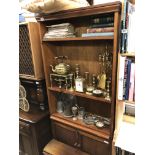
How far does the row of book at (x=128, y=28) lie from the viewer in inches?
36.6

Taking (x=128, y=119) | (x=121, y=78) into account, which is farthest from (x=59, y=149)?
(x=121, y=78)

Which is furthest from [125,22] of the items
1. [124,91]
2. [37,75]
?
[37,75]

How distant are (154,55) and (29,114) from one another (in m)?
1.57

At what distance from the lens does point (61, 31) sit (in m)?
1.29

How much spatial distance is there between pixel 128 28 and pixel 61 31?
0.60 m

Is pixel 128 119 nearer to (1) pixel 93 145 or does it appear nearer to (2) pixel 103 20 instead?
(1) pixel 93 145

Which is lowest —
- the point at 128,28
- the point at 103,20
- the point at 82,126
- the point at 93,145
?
the point at 93,145

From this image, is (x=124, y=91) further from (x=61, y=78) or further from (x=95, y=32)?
(x=61, y=78)

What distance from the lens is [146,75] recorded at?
1.38 ft

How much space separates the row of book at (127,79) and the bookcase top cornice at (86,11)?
13.4 inches

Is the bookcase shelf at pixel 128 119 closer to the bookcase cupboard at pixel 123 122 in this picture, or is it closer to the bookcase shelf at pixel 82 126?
the bookcase cupboard at pixel 123 122

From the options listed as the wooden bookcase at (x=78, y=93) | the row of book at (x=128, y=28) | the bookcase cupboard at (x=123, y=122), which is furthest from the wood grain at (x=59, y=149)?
the row of book at (x=128, y=28)

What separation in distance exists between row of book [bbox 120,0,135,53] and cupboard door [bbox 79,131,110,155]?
33.5 inches

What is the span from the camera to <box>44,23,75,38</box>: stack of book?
128cm
